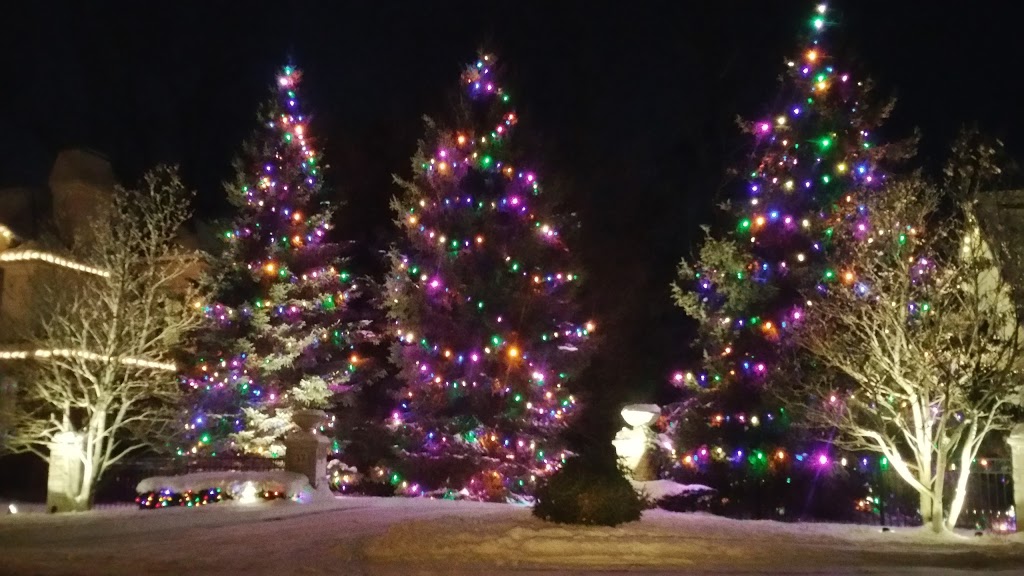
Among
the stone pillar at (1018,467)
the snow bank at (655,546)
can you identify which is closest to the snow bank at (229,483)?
the snow bank at (655,546)

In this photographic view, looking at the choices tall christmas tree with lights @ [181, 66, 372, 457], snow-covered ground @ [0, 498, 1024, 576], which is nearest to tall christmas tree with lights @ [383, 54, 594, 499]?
tall christmas tree with lights @ [181, 66, 372, 457]

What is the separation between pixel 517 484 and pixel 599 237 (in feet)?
43.1

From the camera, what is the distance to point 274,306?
2295 centimetres

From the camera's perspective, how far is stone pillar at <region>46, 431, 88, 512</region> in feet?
52.9

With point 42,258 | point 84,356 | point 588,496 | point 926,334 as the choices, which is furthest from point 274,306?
point 926,334

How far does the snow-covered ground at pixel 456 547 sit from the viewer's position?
9.51 meters

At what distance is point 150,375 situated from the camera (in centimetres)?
1881

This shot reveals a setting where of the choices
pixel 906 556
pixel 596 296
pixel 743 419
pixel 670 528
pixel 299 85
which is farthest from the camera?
pixel 596 296

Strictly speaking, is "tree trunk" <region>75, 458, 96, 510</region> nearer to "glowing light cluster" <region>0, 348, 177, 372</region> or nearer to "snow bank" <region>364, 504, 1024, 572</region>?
"glowing light cluster" <region>0, 348, 177, 372</region>

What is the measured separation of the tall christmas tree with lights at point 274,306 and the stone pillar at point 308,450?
4.47 metres

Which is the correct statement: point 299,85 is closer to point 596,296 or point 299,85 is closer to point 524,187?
point 524,187

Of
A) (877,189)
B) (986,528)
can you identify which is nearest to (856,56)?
(877,189)

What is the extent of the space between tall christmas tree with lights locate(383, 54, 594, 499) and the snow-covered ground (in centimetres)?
809

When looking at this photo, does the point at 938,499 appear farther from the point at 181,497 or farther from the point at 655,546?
the point at 181,497
